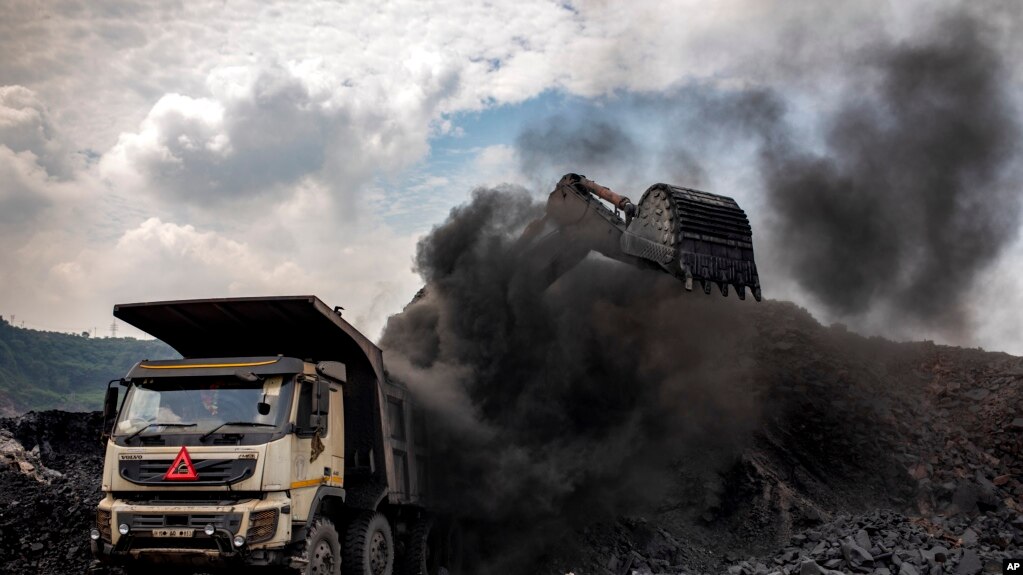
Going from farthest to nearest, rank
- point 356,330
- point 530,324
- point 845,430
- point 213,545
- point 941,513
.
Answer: point 845,430, point 941,513, point 530,324, point 356,330, point 213,545

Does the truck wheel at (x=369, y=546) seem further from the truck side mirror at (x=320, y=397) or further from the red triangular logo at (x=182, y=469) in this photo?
the red triangular logo at (x=182, y=469)

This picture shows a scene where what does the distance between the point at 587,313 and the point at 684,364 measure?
257cm

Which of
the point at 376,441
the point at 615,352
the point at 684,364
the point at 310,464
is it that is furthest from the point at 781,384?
the point at 310,464

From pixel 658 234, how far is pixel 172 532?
8.21 m

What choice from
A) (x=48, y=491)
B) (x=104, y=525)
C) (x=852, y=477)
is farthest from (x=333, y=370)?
(x=852, y=477)

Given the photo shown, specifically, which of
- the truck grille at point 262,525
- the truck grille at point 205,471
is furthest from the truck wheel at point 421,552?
the truck grille at point 205,471

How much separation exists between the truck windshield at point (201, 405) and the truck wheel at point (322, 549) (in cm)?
129

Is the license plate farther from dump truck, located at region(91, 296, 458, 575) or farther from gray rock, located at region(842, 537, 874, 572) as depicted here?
gray rock, located at region(842, 537, 874, 572)

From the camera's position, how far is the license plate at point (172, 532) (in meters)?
7.76

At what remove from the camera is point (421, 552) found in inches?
443

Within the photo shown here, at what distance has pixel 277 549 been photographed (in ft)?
26.0

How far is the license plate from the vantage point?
7758 millimetres

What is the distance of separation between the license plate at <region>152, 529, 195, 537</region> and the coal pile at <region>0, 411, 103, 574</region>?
3.99 meters

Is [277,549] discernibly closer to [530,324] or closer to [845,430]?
[530,324]
